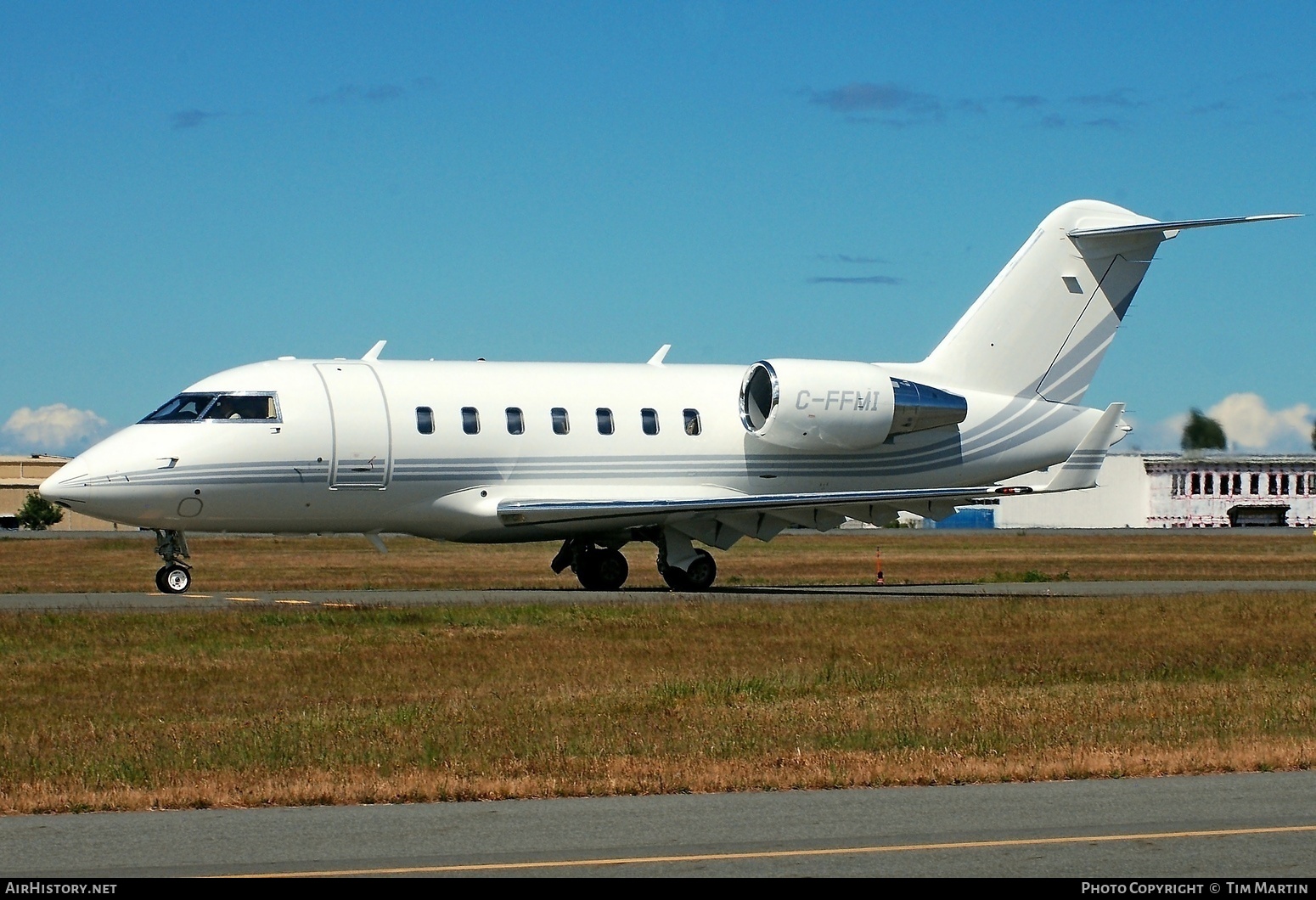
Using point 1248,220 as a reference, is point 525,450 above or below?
below

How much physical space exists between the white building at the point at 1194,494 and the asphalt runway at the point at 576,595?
248ft

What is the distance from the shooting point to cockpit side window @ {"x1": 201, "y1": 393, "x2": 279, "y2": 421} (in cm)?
2831

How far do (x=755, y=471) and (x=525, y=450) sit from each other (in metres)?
4.77

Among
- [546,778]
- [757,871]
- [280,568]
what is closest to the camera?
[757,871]

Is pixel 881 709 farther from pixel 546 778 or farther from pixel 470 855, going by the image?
pixel 470 855

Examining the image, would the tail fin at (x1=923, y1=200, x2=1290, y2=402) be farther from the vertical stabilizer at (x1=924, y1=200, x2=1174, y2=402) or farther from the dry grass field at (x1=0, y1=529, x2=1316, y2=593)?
the dry grass field at (x1=0, y1=529, x2=1316, y2=593)

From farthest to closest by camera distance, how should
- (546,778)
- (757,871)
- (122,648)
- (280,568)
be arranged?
1. (280,568)
2. (122,648)
3. (546,778)
4. (757,871)

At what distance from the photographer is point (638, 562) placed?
48.2 m

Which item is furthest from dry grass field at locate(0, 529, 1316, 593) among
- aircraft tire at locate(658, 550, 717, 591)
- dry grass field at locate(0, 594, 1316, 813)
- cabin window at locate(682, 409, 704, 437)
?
dry grass field at locate(0, 594, 1316, 813)

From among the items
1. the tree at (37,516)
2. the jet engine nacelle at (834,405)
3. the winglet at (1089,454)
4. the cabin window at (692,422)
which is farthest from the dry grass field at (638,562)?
the tree at (37,516)

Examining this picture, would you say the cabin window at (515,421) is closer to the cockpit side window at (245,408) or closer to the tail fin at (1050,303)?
the cockpit side window at (245,408)

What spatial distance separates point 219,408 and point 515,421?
5231 millimetres

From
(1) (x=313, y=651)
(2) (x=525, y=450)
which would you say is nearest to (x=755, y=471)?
(2) (x=525, y=450)

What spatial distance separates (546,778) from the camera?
11.9 metres
